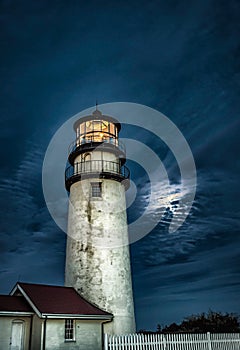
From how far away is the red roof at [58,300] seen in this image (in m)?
15.5

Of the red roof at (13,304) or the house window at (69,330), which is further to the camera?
the house window at (69,330)

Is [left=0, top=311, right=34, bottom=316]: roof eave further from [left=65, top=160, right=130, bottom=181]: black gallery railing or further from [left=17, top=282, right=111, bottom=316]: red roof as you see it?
→ [left=65, top=160, right=130, bottom=181]: black gallery railing

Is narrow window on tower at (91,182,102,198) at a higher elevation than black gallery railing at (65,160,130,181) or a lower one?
lower

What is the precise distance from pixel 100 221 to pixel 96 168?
10.5 ft

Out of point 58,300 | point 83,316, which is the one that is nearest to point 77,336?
point 83,316

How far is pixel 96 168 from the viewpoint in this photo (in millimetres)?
20906

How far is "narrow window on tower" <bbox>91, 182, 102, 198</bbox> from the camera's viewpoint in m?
20.6

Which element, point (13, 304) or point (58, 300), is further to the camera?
point (58, 300)

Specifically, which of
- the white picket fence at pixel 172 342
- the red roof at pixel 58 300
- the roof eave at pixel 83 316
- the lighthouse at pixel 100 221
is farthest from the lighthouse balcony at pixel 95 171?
the white picket fence at pixel 172 342

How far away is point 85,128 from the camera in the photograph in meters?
22.0

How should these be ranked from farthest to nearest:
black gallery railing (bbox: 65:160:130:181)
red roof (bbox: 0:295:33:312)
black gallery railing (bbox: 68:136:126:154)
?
black gallery railing (bbox: 68:136:126:154)
black gallery railing (bbox: 65:160:130:181)
red roof (bbox: 0:295:33:312)

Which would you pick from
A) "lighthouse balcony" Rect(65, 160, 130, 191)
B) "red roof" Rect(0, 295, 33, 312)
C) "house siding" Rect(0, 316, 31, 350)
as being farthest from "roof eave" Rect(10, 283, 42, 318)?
"lighthouse balcony" Rect(65, 160, 130, 191)

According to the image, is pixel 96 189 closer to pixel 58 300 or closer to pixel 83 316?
pixel 58 300

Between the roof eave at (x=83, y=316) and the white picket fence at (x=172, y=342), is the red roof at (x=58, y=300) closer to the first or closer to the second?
the roof eave at (x=83, y=316)
